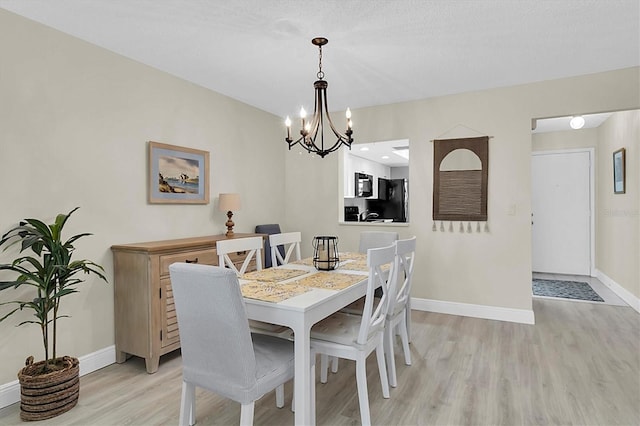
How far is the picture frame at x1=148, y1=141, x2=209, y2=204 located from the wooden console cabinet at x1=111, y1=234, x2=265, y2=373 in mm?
616

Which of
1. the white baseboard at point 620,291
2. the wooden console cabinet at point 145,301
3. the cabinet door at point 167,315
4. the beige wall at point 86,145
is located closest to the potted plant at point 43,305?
the beige wall at point 86,145

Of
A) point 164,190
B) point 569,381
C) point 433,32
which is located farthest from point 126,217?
point 569,381

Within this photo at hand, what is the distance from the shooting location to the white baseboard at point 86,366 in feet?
7.43

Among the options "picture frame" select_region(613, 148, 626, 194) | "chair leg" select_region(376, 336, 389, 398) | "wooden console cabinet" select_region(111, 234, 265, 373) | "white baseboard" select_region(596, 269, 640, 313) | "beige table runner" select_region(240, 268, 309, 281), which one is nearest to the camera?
"chair leg" select_region(376, 336, 389, 398)

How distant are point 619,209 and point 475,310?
248cm

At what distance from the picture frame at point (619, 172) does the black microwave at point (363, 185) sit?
3.74m

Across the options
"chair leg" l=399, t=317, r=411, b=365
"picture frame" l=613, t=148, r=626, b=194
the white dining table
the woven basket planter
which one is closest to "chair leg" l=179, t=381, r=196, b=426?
the white dining table

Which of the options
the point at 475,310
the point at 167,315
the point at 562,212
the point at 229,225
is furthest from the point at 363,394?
the point at 562,212

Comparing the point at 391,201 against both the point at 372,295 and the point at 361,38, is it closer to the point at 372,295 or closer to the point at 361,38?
the point at 361,38

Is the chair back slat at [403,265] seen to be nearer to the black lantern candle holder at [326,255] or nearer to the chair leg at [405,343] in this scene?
the chair leg at [405,343]

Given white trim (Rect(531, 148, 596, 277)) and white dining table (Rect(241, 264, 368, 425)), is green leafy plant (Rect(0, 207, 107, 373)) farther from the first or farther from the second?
white trim (Rect(531, 148, 596, 277))

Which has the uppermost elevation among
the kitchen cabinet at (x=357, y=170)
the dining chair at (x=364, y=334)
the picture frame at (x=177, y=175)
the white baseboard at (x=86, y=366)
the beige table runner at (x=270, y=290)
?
the kitchen cabinet at (x=357, y=170)

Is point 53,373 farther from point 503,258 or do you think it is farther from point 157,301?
point 503,258

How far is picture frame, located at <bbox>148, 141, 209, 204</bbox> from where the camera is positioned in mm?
3205
